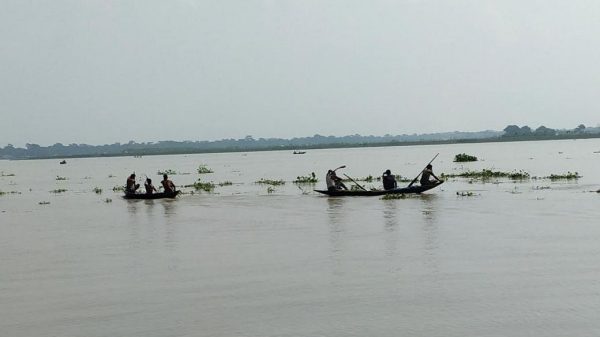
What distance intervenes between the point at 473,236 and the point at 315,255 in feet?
14.2

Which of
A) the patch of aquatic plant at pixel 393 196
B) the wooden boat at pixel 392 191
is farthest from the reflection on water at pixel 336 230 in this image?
the patch of aquatic plant at pixel 393 196

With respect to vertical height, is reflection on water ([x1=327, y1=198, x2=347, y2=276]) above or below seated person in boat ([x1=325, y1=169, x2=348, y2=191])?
below

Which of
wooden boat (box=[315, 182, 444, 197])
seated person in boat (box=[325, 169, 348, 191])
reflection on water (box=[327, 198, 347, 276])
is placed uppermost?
seated person in boat (box=[325, 169, 348, 191])

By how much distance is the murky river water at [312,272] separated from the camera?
9.88m

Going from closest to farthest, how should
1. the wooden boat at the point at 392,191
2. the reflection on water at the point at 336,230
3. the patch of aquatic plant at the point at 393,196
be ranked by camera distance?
the reflection on water at the point at 336,230 < the patch of aquatic plant at the point at 393,196 < the wooden boat at the point at 392,191

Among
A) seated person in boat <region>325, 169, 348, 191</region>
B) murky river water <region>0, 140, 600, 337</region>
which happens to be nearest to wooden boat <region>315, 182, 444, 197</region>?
seated person in boat <region>325, 169, 348, 191</region>

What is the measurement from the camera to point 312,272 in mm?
13484

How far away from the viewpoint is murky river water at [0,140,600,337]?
9.88m

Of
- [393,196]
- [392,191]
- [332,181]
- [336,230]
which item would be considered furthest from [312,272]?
[332,181]

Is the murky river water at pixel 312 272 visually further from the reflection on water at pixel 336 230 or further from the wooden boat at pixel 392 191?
the wooden boat at pixel 392 191

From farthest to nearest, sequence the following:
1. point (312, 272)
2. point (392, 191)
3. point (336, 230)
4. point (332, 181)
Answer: point (332, 181)
point (392, 191)
point (336, 230)
point (312, 272)

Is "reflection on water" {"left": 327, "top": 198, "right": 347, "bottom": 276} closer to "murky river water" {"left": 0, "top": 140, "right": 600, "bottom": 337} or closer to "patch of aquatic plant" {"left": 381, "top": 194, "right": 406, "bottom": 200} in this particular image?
"murky river water" {"left": 0, "top": 140, "right": 600, "bottom": 337}

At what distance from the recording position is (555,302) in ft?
34.3

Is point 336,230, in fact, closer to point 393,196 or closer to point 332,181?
point 393,196
